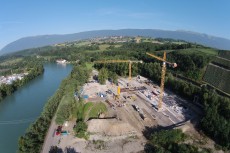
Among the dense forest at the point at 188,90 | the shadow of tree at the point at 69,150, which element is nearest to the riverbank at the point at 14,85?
the dense forest at the point at 188,90

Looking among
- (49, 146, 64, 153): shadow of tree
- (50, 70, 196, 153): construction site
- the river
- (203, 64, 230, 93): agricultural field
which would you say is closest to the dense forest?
(203, 64, 230, 93): agricultural field

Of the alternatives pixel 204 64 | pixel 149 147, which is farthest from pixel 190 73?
pixel 149 147

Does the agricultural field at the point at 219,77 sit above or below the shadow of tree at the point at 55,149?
above

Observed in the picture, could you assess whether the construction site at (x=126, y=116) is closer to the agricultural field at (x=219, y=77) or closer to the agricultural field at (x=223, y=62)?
the agricultural field at (x=219, y=77)

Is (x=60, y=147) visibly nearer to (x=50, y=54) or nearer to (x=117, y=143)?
(x=117, y=143)

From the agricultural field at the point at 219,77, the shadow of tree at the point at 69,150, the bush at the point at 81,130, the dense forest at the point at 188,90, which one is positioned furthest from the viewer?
the agricultural field at the point at 219,77

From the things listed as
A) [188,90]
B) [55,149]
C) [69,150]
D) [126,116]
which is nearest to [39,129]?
[55,149]

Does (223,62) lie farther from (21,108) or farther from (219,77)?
(21,108)
